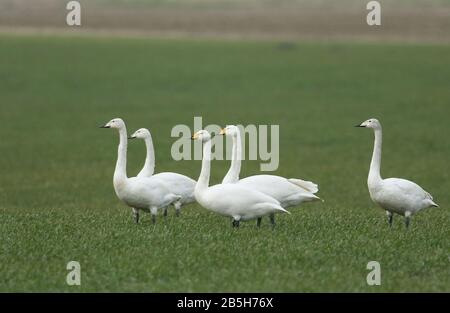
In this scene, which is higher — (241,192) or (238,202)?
(241,192)

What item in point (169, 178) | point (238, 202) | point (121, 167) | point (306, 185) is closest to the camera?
point (238, 202)

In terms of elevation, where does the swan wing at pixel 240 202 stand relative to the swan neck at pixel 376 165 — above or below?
below

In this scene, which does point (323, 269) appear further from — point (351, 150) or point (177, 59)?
point (177, 59)

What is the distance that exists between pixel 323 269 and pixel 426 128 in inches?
929

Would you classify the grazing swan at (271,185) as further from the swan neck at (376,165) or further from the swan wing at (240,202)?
the swan neck at (376,165)

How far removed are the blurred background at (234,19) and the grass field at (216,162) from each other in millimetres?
6618

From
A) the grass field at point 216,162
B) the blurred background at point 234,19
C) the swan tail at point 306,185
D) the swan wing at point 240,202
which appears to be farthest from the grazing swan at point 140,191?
the blurred background at point 234,19

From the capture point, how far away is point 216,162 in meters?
28.5

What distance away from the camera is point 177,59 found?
5128cm

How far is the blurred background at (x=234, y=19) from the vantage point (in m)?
64.1

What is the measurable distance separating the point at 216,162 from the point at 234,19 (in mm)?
44679

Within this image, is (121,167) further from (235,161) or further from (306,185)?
(306,185)

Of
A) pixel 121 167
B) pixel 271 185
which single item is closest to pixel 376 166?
pixel 271 185
